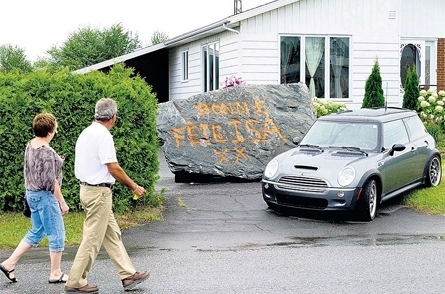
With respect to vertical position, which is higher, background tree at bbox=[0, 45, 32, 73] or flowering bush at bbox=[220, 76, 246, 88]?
background tree at bbox=[0, 45, 32, 73]

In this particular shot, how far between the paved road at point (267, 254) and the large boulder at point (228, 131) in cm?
196

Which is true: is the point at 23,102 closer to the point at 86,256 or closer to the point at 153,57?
the point at 86,256

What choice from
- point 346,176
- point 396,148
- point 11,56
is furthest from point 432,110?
point 11,56

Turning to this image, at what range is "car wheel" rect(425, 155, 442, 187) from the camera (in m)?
13.2

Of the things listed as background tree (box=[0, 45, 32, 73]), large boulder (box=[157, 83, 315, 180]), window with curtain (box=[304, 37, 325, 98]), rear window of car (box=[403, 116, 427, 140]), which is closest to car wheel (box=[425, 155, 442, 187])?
rear window of car (box=[403, 116, 427, 140])

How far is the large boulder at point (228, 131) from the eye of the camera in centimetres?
1450

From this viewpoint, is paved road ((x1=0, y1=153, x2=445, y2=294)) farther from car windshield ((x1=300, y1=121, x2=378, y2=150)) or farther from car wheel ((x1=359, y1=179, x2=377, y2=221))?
car windshield ((x1=300, y1=121, x2=378, y2=150))

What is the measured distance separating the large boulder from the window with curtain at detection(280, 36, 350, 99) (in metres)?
6.78

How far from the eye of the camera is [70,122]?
10930 millimetres

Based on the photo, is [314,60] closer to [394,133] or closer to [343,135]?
[394,133]

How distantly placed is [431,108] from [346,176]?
443 inches

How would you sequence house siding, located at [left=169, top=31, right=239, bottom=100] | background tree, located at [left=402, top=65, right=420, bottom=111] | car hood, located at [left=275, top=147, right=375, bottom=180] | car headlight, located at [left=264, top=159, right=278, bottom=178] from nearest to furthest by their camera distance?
car hood, located at [left=275, top=147, right=375, bottom=180] < car headlight, located at [left=264, top=159, right=278, bottom=178] < background tree, located at [left=402, top=65, right=420, bottom=111] < house siding, located at [left=169, top=31, right=239, bottom=100]

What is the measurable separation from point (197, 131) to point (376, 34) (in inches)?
383

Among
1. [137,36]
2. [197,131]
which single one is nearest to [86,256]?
[197,131]
